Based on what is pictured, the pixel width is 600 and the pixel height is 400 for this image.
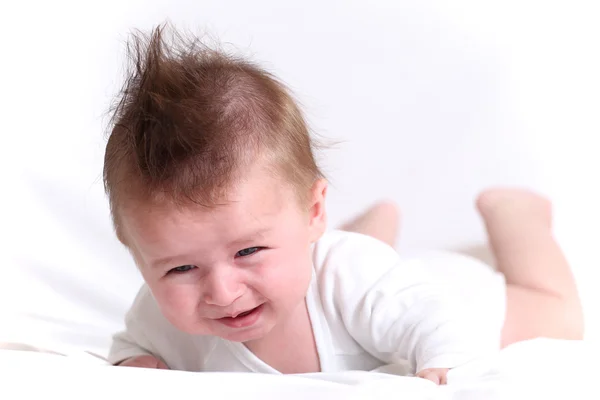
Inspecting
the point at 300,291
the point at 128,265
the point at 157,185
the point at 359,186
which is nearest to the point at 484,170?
the point at 359,186

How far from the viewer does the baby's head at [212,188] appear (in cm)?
131

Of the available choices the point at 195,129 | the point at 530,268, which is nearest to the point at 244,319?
the point at 195,129

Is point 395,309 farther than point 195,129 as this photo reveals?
Yes

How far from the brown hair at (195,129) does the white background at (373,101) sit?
861 millimetres

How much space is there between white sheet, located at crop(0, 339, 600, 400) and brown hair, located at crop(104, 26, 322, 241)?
0.25 metres

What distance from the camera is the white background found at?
2336 millimetres

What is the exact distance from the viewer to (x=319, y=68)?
8.74 feet

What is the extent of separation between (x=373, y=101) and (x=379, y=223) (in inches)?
23.4

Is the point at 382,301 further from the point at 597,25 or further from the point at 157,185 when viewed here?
the point at 597,25

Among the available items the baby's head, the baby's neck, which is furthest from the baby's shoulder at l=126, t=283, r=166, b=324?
the baby's head

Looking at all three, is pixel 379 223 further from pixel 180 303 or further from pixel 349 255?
pixel 180 303

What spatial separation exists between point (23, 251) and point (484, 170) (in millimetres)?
1218

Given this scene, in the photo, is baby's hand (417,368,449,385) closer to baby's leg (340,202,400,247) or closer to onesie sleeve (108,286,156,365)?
onesie sleeve (108,286,156,365)

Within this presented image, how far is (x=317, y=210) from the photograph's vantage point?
1.50 meters
